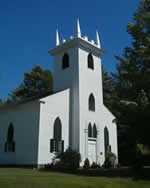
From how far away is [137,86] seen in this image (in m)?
18.6

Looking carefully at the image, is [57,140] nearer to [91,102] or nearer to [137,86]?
[91,102]

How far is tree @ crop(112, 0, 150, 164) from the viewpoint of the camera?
16266 mm

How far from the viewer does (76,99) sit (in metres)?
23.4

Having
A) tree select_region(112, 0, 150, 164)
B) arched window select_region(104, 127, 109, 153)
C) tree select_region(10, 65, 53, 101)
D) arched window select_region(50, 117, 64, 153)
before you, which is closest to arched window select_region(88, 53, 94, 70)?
tree select_region(112, 0, 150, 164)

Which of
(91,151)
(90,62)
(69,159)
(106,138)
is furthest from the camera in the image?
(106,138)

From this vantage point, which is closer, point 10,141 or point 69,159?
point 69,159

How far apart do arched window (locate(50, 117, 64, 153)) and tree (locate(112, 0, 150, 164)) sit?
224 inches

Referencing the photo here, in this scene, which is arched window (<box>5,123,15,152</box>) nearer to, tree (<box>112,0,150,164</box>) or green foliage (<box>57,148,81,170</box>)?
green foliage (<box>57,148,81,170</box>)

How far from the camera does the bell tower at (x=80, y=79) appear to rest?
74.7ft

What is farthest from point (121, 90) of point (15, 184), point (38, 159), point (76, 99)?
point (15, 184)

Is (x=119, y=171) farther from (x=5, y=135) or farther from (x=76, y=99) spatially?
(x=5, y=135)

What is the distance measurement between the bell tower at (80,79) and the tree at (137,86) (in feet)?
15.1

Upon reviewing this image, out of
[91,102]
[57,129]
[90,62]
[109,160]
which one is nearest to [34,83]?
[90,62]

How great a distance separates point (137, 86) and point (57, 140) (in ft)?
28.3
